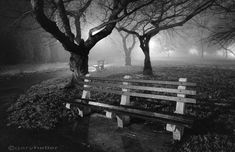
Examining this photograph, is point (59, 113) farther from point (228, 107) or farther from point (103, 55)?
point (103, 55)

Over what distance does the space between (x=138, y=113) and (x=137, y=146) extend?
28.0 inches

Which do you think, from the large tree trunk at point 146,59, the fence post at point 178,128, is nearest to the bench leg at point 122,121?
the fence post at point 178,128

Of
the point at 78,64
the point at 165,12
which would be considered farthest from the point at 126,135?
the point at 165,12

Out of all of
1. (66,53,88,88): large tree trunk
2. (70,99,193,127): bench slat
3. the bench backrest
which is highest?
(66,53,88,88): large tree trunk

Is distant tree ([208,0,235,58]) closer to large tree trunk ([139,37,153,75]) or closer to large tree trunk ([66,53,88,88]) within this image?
large tree trunk ([139,37,153,75])

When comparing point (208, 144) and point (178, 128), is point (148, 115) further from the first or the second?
point (208, 144)

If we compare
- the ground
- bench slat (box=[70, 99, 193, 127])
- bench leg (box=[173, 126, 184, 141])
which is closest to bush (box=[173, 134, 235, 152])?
the ground

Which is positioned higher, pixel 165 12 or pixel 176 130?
pixel 165 12

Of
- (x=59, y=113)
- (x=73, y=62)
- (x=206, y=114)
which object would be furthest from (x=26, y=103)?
(x=206, y=114)

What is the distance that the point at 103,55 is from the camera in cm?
4634

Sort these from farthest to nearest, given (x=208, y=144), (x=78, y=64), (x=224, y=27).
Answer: (x=224, y=27) < (x=78, y=64) < (x=208, y=144)

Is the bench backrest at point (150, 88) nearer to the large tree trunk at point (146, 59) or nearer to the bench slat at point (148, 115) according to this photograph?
the bench slat at point (148, 115)

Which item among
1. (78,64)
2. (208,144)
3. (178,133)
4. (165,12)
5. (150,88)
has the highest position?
(165,12)

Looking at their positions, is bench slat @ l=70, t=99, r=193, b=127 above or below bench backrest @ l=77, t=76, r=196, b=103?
below
